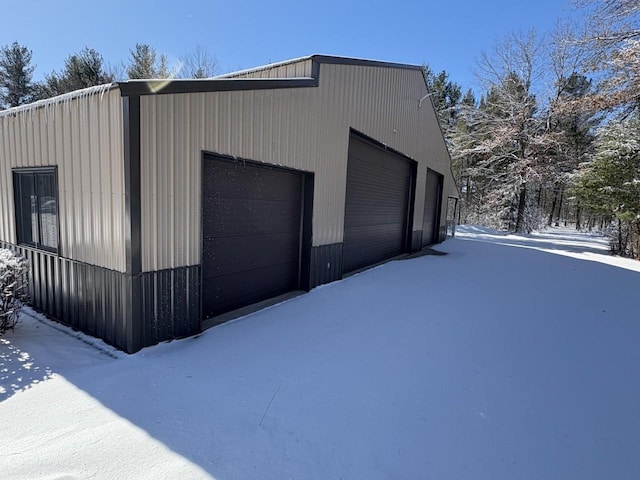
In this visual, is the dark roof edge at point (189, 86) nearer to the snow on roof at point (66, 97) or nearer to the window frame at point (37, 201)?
the snow on roof at point (66, 97)

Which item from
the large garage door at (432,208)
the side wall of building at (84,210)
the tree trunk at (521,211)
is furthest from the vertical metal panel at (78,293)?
the tree trunk at (521,211)

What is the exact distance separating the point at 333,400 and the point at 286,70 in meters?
5.55

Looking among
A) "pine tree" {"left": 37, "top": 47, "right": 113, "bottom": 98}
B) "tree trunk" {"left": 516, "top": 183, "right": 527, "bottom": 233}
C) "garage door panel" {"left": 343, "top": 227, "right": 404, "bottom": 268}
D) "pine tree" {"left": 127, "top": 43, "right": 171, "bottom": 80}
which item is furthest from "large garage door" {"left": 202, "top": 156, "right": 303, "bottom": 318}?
"tree trunk" {"left": 516, "top": 183, "right": 527, "bottom": 233}

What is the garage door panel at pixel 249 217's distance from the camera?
4.21 m

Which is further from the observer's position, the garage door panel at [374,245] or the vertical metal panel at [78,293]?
the garage door panel at [374,245]

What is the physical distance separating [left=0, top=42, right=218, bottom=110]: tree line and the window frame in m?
17.7

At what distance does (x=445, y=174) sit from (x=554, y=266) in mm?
6314

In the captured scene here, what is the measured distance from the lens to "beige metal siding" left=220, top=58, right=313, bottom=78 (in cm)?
570

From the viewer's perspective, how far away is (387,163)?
902 cm

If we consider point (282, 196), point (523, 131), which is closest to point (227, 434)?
point (282, 196)

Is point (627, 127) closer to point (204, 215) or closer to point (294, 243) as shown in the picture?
point (294, 243)

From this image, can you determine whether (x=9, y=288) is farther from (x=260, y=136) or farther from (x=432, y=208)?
(x=432, y=208)

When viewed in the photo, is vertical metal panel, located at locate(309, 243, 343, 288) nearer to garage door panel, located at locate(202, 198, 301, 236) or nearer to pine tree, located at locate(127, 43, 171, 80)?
garage door panel, located at locate(202, 198, 301, 236)

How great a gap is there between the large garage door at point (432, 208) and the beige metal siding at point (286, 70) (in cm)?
781
